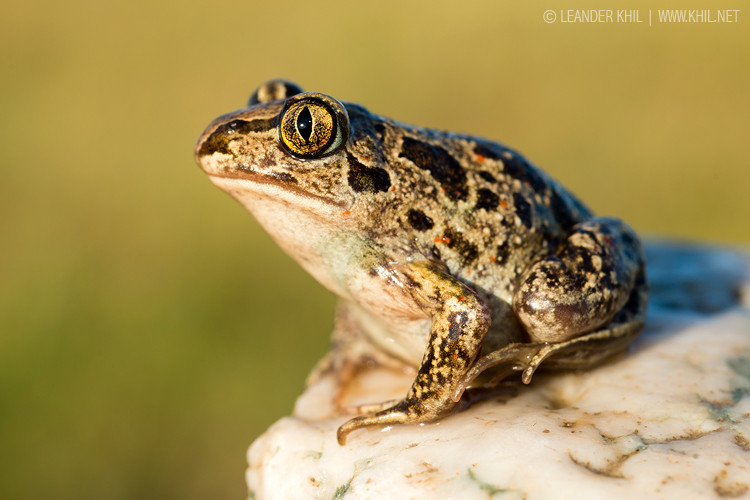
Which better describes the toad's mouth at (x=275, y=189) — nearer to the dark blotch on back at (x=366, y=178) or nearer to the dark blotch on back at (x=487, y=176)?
the dark blotch on back at (x=366, y=178)

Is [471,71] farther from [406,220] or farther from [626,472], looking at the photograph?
[626,472]

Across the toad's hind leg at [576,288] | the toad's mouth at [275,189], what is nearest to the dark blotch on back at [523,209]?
the toad's hind leg at [576,288]

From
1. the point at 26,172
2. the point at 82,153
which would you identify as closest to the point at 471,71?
the point at 82,153

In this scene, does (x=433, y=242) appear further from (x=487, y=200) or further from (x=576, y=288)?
(x=576, y=288)

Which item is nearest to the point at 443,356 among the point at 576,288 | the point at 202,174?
the point at 576,288

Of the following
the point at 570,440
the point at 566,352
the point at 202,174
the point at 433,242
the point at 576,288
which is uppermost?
the point at 202,174

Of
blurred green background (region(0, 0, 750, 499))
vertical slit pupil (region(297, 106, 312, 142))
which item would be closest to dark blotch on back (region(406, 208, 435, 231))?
vertical slit pupil (region(297, 106, 312, 142))

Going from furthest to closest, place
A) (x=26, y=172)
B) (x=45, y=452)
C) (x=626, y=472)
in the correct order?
(x=26, y=172), (x=45, y=452), (x=626, y=472)
